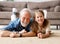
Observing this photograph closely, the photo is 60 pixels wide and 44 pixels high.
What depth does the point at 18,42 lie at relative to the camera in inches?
56.1

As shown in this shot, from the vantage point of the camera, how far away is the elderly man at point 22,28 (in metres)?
1.69

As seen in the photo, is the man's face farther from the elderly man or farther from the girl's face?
the girl's face

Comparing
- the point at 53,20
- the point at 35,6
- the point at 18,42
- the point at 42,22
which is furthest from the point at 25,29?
the point at 35,6

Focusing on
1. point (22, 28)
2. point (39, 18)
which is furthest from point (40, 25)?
point (22, 28)

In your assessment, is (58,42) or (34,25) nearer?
(58,42)

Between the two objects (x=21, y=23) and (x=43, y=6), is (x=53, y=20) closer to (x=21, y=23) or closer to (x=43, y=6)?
(x=43, y=6)

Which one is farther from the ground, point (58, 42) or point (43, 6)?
point (43, 6)

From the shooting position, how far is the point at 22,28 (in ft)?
6.02

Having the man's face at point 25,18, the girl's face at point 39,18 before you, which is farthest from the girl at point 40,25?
the man's face at point 25,18

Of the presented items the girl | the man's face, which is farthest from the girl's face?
the man's face

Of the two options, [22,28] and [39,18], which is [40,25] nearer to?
[39,18]

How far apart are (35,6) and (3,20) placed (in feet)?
3.85

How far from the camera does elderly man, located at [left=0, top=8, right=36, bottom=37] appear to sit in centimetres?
169

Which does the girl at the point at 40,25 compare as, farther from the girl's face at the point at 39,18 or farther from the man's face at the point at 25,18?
the man's face at the point at 25,18
